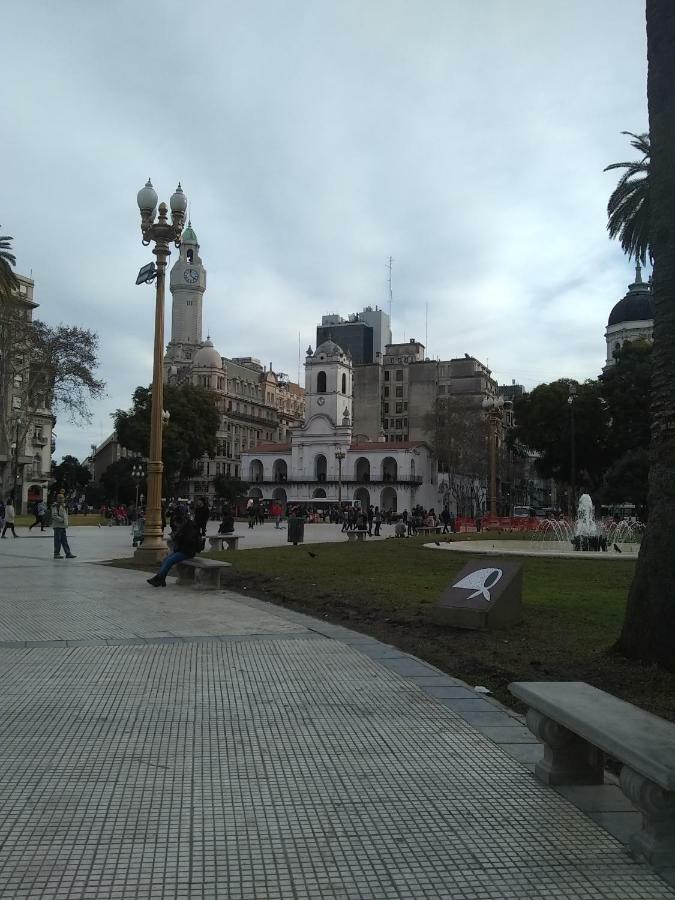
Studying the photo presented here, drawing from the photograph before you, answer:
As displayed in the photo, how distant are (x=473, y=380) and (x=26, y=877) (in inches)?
3862

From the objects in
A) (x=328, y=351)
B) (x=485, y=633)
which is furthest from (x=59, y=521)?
(x=328, y=351)

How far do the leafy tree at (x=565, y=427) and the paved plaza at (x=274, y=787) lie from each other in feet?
158

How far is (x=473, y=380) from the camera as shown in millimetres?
98688

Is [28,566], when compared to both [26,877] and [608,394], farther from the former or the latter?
[608,394]

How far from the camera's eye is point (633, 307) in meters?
93.2

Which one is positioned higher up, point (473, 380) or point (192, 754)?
point (473, 380)

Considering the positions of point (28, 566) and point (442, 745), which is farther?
point (28, 566)

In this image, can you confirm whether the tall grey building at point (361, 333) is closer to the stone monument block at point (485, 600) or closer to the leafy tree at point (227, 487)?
the leafy tree at point (227, 487)

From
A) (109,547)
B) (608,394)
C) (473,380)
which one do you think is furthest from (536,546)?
(473,380)

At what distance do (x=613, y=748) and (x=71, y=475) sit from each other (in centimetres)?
11681

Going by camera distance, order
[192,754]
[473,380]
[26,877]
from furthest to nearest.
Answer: [473,380]
[192,754]
[26,877]

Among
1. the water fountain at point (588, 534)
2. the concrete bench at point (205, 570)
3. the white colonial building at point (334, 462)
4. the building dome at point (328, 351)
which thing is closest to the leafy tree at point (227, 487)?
the white colonial building at point (334, 462)

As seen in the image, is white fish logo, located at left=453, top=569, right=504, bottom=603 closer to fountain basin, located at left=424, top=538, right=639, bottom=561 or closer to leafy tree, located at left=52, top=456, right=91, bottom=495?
fountain basin, located at left=424, top=538, right=639, bottom=561

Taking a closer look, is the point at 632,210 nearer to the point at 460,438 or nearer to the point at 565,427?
the point at 565,427
